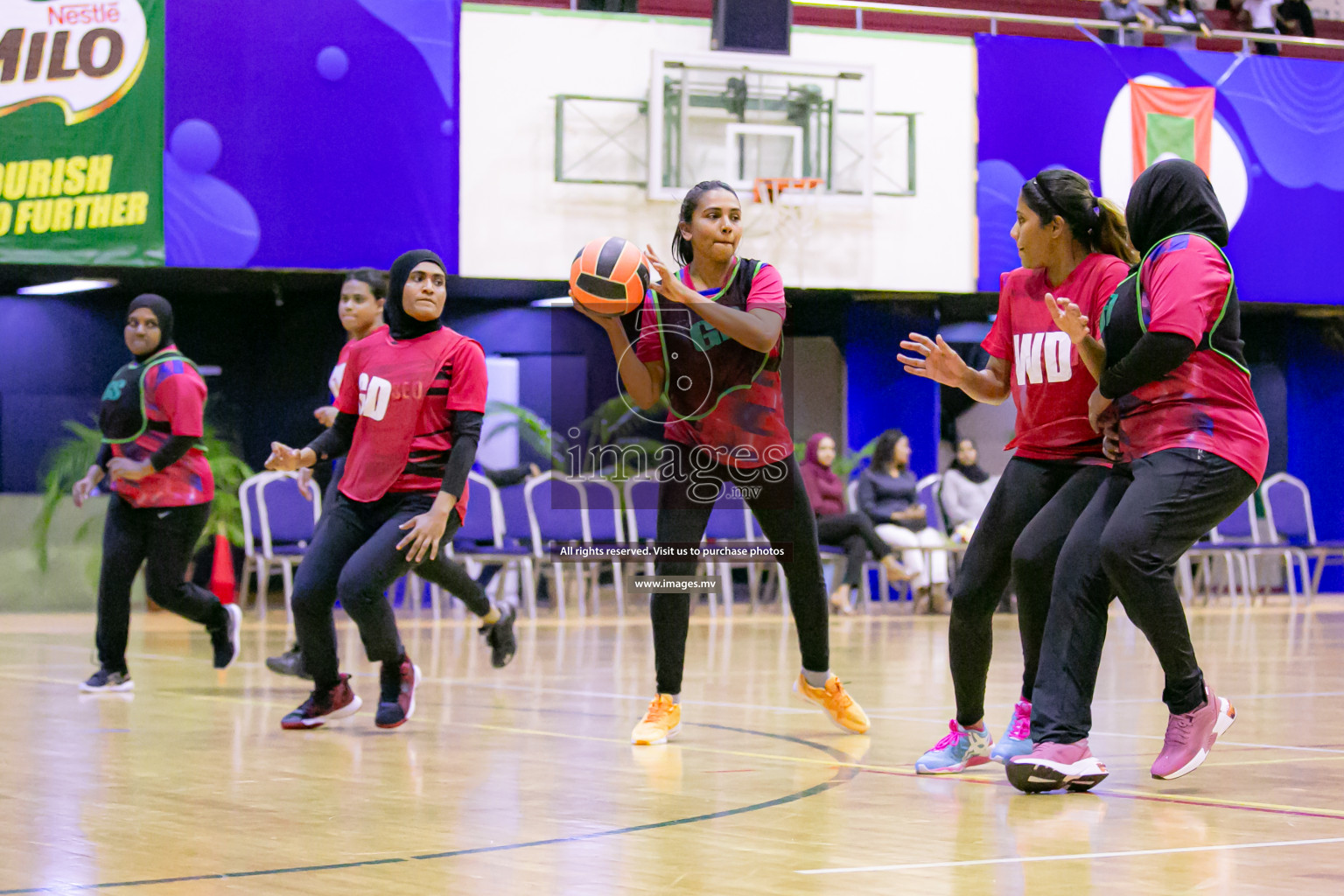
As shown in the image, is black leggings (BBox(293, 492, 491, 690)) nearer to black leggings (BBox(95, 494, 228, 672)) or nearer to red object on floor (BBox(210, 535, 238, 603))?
black leggings (BBox(95, 494, 228, 672))

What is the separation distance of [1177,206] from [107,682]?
17.4 feet

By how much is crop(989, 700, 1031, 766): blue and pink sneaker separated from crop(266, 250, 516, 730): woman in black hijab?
216cm

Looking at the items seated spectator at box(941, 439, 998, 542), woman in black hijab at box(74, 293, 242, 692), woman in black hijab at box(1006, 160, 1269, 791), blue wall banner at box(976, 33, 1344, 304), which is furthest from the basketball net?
woman in black hijab at box(1006, 160, 1269, 791)

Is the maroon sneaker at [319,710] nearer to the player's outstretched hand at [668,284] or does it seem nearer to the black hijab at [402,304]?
the black hijab at [402,304]

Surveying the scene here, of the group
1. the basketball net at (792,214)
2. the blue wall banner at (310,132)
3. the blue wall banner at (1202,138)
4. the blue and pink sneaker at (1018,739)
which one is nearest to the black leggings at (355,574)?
the blue and pink sneaker at (1018,739)

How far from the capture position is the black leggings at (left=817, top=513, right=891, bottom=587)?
45.3 ft

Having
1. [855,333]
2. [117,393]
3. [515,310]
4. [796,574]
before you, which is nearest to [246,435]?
[515,310]

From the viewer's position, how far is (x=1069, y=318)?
13.9 ft

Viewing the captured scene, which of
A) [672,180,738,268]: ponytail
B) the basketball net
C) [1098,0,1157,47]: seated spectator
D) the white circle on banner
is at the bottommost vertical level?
[672,180,738,268]: ponytail

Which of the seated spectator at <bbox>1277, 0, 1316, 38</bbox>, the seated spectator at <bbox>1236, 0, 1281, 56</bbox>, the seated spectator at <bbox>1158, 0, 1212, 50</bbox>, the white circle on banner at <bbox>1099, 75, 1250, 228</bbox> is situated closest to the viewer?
the white circle on banner at <bbox>1099, 75, 1250, 228</bbox>

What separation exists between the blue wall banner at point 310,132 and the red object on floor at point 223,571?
8.11 ft

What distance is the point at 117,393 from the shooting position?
24.2 ft

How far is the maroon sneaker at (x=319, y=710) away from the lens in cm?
596

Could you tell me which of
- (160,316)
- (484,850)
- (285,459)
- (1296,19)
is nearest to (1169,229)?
(484,850)
